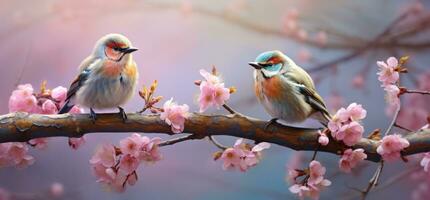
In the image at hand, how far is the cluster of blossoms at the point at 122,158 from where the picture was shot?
996 mm

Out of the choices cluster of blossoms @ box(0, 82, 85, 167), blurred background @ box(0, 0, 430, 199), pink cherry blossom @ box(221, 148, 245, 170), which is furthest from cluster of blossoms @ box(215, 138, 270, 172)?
blurred background @ box(0, 0, 430, 199)

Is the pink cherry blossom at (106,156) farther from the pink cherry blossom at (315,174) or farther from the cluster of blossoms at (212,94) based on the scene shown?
the pink cherry blossom at (315,174)

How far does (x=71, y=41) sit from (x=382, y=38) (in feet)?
3.38

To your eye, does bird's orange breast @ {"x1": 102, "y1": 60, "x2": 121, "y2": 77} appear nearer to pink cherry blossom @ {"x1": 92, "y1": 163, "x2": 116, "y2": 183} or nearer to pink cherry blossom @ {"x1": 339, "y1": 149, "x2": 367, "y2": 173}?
pink cherry blossom @ {"x1": 92, "y1": 163, "x2": 116, "y2": 183}

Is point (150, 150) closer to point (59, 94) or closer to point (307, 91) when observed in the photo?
point (59, 94)

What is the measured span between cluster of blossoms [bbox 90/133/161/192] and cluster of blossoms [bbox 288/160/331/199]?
0.90ft

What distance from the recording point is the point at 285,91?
1051 millimetres

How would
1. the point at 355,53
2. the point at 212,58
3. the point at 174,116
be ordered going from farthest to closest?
1. the point at 355,53
2. the point at 212,58
3. the point at 174,116

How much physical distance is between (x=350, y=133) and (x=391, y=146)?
0.26 ft

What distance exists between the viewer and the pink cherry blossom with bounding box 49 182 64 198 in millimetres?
1438

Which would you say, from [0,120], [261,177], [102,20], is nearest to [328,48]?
[261,177]

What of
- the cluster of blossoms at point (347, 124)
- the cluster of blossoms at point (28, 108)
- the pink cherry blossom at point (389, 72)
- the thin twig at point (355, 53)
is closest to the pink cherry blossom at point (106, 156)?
the cluster of blossoms at point (28, 108)

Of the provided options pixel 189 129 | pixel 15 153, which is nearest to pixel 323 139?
pixel 189 129

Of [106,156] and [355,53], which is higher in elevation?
[355,53]
